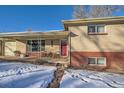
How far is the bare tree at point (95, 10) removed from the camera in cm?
3219

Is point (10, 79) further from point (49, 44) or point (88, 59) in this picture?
point (49, 44)

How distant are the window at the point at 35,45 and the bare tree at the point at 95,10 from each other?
1277 cm

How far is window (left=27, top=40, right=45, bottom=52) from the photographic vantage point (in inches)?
911

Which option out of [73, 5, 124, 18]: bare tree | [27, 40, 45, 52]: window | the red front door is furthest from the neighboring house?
[73, 5, 124, 18]: bare tree

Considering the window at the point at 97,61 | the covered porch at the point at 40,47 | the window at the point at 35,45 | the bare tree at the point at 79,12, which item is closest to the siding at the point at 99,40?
the window at the point at 97,61

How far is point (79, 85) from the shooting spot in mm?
→ 10125

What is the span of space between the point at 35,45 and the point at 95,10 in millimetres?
13828

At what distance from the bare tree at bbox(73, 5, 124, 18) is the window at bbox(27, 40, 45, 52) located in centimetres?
1277

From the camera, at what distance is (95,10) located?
33500mm

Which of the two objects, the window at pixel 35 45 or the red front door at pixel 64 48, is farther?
the window at pixel 35 45

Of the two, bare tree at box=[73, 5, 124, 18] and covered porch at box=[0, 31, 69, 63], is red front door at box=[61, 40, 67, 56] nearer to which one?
covered porch at box=[0, 31, 69, 63]

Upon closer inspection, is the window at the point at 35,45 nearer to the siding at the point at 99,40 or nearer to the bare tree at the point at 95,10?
the siding at the point at 99,40

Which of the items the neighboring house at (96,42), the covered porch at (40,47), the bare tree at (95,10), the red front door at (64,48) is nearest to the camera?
the neighboring house at (96,42)

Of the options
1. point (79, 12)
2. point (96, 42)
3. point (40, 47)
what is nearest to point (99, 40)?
point (96, 42)
